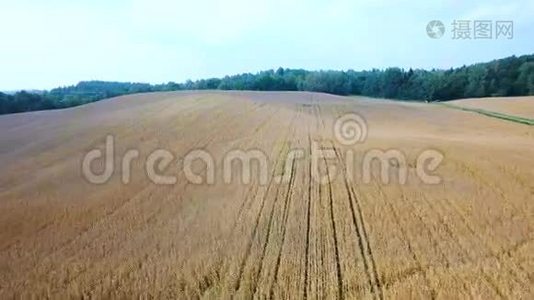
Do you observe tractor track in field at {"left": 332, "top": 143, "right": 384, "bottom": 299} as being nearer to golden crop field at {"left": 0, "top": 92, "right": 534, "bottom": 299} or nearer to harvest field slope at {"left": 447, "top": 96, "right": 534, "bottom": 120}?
golden crop field at {"left": 0, "top": 92, "right": 534, "bottom": 299}

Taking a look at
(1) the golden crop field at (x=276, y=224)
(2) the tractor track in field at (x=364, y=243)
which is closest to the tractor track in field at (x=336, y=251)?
(1) the golden crop field at (x=276, y=224)

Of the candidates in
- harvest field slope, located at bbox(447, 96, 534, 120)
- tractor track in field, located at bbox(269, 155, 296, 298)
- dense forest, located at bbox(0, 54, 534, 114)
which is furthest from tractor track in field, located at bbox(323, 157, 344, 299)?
dense forest, located at bbox(0, 54, 534, 114)

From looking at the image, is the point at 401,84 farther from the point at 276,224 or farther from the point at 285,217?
the point at 276,224

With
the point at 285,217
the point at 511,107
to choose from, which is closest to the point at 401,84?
the point at 511,107

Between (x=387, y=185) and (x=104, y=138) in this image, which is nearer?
(x=387, y=185)

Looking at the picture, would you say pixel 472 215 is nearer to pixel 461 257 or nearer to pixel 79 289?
pixel 461 257

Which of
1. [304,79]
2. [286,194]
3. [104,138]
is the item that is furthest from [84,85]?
[286,194]

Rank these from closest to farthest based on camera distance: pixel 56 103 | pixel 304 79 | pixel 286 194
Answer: pixel 286 194
pixel 56 103
pixel 304 79

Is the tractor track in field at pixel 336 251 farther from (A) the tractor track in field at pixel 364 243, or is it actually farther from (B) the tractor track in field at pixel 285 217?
(B) the tractor track in field at pixel 285 217
